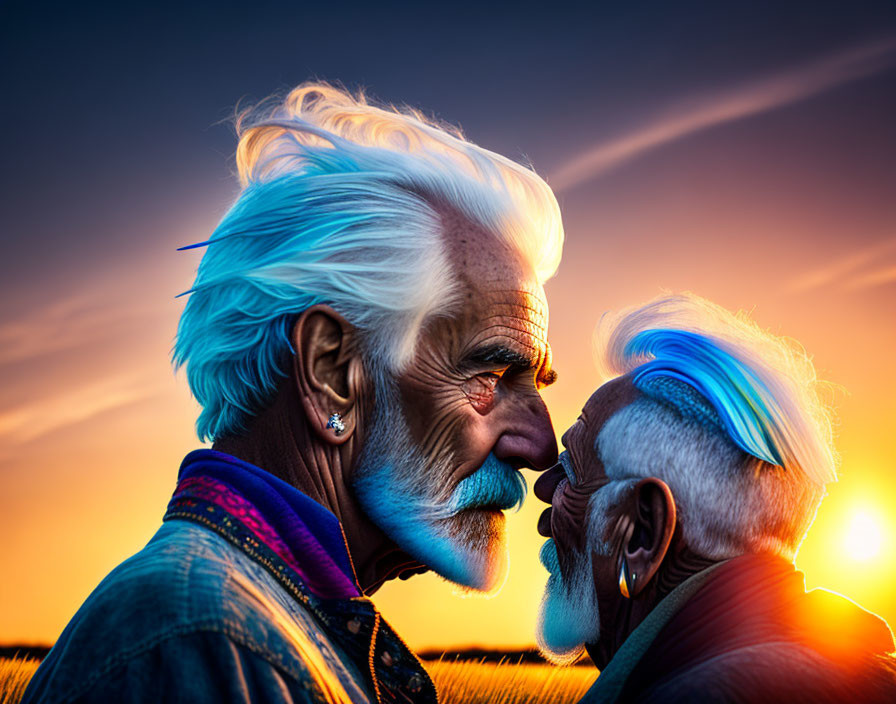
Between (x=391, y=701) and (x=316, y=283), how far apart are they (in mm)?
1634

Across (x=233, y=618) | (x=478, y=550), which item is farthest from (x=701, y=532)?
(x=233, y=618)

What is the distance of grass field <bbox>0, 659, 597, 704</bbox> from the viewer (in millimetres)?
5164

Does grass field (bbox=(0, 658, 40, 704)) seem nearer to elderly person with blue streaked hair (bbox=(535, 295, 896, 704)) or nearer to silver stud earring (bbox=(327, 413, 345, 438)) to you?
silver stud earring (bbox=(327, 413, 345, 438))

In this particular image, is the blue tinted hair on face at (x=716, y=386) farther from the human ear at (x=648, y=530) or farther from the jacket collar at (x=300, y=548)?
the jacket collar at (x=300, y=548)

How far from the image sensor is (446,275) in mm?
3691

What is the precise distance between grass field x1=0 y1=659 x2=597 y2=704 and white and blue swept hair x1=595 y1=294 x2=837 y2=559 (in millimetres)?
2351

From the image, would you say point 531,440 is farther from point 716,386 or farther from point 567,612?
point 716,386

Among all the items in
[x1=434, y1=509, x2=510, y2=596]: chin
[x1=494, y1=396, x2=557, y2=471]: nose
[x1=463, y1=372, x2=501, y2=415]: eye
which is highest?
[x1=463, y1=372, x2=501, y2=415]: eye

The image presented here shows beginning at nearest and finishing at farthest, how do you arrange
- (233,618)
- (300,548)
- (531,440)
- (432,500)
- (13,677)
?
1. (233,618)
2. (300,548)
3. (432,500)
4. (531,440)
5. (13,677)

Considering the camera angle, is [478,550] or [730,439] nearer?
[730,439]

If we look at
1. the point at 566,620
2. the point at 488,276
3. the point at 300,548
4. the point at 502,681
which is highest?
the point at 488,276

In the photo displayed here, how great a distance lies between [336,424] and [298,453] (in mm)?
190

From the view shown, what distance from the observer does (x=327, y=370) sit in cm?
339

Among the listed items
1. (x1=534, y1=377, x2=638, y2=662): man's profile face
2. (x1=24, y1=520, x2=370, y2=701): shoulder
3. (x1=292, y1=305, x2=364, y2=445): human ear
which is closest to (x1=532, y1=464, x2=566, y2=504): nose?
(x1=534, y1=377, x2=638, y2=662): man's profile face
